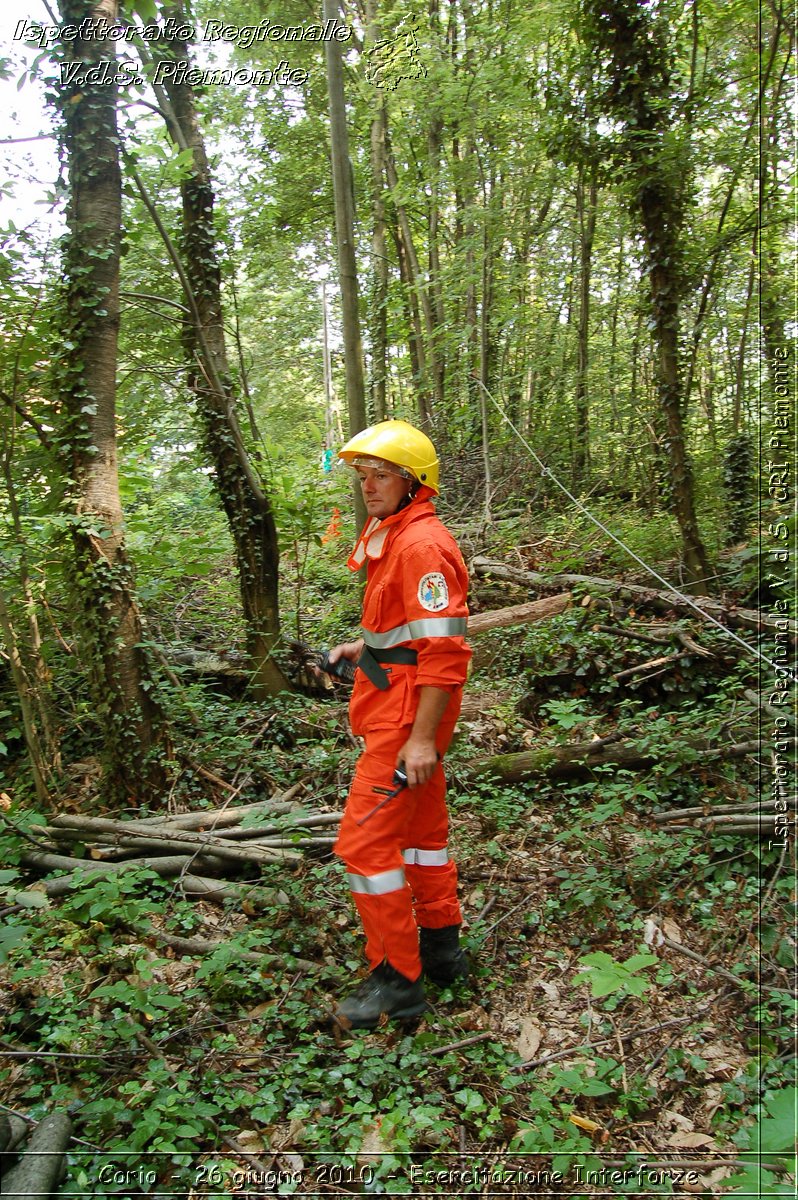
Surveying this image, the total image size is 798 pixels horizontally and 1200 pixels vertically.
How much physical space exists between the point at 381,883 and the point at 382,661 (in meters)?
0.94

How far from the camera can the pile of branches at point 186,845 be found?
389 cm

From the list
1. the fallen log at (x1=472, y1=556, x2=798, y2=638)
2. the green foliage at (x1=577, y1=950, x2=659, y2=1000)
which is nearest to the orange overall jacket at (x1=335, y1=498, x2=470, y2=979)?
the green foliage at (x1=577, y1=950, x2=659, y2=1000)

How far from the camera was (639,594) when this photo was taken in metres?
6.57

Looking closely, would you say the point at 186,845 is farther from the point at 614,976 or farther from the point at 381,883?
the point at 614,976

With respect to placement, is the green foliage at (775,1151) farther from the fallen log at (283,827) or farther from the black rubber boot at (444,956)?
the fallen log at (283,827)

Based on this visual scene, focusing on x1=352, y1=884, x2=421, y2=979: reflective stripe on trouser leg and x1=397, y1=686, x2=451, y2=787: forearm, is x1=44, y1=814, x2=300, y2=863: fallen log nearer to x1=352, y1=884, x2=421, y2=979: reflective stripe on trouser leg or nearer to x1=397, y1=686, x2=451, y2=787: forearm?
x1=352, y1=884, x2=421, y2=979: reflective stripe on trouser leg

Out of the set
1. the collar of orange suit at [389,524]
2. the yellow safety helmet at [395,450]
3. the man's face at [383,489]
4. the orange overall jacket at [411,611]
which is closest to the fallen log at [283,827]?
the orange overall jacket at [411,611]

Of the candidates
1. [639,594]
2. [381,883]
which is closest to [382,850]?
[381,883]

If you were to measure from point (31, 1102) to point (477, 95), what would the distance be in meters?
11.0

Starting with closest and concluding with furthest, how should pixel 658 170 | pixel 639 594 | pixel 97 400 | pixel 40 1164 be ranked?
pixel 40 1164 → pixel 97 400 → pixel 658 170 → pixel 639 594

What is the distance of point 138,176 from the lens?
4.98 m

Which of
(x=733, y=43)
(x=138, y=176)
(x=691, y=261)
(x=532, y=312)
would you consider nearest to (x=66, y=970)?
(x=138, y=176)

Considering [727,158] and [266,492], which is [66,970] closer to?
[266,492]

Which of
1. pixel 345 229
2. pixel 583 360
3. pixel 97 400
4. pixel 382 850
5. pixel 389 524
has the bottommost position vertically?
pixel 382 850
